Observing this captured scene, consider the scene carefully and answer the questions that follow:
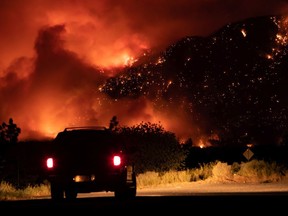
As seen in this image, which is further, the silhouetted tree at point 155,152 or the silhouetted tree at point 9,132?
the silhouetted tree at point 9,132

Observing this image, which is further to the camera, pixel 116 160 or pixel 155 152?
pixel 155 152

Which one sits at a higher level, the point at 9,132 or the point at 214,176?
the point at 9,132

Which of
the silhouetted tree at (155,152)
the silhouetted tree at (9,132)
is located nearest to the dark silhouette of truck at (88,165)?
the silhouetted tree at (155,152)

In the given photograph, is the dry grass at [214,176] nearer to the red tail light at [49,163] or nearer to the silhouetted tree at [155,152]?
the silhouetted tree at [155,152]

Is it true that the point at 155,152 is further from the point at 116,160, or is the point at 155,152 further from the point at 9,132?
the point at 116,160

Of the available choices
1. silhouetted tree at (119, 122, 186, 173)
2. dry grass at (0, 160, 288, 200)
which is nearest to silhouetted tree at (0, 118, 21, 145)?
dry grass at (0, 160, 288, 200)

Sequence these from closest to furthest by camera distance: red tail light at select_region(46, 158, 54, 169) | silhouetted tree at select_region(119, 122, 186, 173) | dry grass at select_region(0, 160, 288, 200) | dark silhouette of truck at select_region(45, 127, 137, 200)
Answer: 1. dark silhouette of truck at select_region(45, 127, 137, 200)
2. red tail light at select_region(46, 158, 54, 169)
3. dry grass at select_region(0, 160, 288, 200)
4. silhouetted tree at select_region(119, 122, 186, 173)

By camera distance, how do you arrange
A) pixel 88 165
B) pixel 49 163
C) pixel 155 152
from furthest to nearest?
pixel 155 152, pixel 49 163, pixel 88 165

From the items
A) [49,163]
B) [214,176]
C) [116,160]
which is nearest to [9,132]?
[214,176]

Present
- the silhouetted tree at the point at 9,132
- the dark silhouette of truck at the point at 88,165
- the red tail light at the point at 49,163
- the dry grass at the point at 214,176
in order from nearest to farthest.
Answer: the dark silhouette of truck at the point at 88,165
the red tail light at the point at 49,163
the dry grass at the point at 214,176
the silhouetted tree at the point at 9,132

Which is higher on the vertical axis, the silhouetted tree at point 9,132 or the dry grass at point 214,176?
the silhouetted tree at point 9,132

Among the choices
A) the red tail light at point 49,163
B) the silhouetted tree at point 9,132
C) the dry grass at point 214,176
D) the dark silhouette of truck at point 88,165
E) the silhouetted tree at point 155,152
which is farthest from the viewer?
the silhouetted tree at point 9,132

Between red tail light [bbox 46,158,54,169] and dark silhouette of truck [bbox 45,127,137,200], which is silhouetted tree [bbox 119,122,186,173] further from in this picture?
red tail light [bbox 46,158,54,169]

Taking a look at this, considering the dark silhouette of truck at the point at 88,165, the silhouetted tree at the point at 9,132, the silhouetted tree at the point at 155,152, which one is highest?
the silhouetted tree at the point at 9,132
